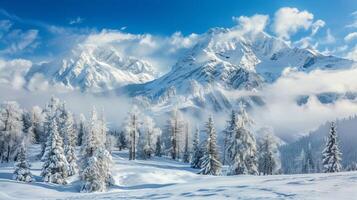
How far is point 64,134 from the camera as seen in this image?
278 ft

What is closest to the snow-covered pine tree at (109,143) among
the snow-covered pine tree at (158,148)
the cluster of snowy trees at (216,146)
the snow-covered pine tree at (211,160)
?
the cluster of snowy trees at (216,146)

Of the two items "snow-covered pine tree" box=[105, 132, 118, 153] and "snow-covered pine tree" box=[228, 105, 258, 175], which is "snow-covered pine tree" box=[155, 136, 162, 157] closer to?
"snow-covered pine tree" box=[105, 132, 118, 153]

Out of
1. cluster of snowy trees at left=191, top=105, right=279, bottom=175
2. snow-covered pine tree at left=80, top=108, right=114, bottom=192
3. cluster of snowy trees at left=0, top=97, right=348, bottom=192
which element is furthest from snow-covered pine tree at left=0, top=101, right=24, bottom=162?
cluster of snowy trees at left=191, top=105, right=279, bottom=175

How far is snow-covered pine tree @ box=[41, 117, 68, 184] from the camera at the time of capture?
65938 millimetres

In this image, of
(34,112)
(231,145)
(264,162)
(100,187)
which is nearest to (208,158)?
(231,145)

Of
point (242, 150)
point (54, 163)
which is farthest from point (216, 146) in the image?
point (54, 163)

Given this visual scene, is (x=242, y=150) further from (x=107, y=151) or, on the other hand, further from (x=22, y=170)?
(x=22, y=170)

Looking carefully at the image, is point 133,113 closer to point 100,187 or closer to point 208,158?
point 208,158

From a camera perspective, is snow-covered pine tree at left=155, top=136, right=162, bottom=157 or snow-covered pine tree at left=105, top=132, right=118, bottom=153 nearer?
snow-covered pine tree at left=105, top=132, right=118, bottom=153

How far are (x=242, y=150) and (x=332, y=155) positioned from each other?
1670 cm

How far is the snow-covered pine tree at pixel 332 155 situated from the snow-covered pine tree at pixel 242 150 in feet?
41.5

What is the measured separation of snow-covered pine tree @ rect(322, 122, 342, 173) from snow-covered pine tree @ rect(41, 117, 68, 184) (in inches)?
1591

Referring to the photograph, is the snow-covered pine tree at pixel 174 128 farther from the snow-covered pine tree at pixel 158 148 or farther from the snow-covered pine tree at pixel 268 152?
the snow-covered pine tree at pixel 268 152

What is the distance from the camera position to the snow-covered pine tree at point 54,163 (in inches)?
2596
